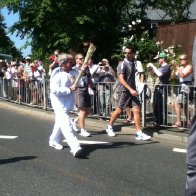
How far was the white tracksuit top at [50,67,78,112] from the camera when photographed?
7.94 meters

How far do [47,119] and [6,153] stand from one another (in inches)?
192

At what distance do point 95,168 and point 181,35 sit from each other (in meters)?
12.5

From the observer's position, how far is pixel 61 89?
791 centimetres

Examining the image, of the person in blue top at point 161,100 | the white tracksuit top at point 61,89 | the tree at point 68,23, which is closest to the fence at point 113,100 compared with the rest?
the person in blue top at point 161,100

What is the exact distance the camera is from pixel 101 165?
23.2ft

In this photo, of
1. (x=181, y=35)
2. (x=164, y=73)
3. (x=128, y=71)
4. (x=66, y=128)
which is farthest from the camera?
(x=181, y=35)

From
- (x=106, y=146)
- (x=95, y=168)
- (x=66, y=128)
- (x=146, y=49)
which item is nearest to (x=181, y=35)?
(x=146, y=49)

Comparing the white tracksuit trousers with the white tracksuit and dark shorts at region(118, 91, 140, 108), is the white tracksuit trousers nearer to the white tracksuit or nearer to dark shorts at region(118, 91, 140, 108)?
the white tracksuit

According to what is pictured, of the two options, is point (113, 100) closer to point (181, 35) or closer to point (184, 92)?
point (184, 92)

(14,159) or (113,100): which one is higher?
(113,100)

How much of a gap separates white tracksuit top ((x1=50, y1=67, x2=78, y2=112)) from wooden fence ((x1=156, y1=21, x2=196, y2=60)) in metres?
10.2

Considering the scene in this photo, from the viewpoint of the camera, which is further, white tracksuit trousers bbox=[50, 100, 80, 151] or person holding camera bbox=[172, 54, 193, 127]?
person holding camera bbox=[172, 54, 193, 127]

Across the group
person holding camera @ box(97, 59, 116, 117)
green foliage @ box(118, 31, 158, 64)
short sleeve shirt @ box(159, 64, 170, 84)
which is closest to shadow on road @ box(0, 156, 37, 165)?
short sleeve shirt @ box(159, 64, 170, 84)

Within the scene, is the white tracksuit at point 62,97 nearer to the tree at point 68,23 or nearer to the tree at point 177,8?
the tree at point 68,23
